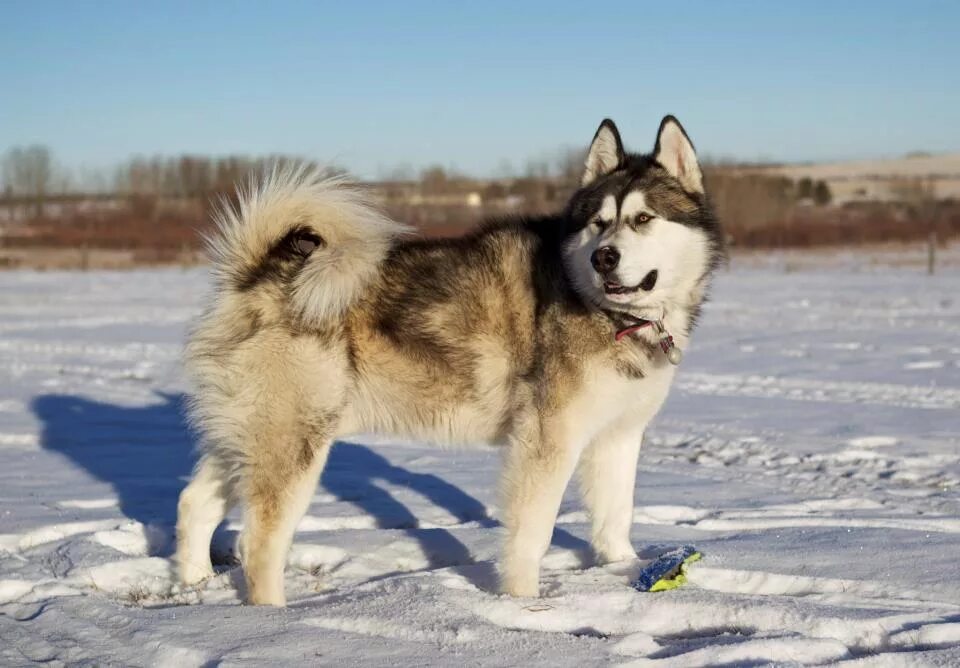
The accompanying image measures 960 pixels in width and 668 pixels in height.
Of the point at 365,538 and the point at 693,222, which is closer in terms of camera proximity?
the point at 693,222

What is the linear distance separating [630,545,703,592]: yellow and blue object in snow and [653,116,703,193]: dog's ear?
1.78m

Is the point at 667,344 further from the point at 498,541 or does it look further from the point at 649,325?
the point at 498,541

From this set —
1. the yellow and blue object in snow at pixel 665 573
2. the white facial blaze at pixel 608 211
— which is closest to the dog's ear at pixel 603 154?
the white facial blaze at pixel 608 211

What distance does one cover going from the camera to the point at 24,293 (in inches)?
1010

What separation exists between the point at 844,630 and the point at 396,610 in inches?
71.6

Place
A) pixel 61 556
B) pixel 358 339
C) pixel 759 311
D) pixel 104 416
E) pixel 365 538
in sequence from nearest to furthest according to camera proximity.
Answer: pixel 358 339 → pixel 61 556 → pixel 365 538 → pixel 104 416 → pixel 759 311

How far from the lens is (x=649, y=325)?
4.90 meters

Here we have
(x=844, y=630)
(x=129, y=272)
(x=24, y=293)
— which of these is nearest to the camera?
(x=844, y=630)

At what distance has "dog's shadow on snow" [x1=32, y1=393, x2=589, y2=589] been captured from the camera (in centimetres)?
589

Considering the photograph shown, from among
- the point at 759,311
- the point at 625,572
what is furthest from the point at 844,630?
the point at 759,311

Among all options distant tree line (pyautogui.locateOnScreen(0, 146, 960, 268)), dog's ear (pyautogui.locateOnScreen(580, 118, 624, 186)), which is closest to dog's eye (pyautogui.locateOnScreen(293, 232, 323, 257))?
dog's ear (pyautogui.locateOnScreen(580, 118, 624, 186))

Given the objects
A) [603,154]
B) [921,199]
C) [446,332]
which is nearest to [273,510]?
[446,332]

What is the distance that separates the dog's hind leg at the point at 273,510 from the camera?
4.80 m

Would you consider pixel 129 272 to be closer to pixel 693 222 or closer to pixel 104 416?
pixel 104 416
